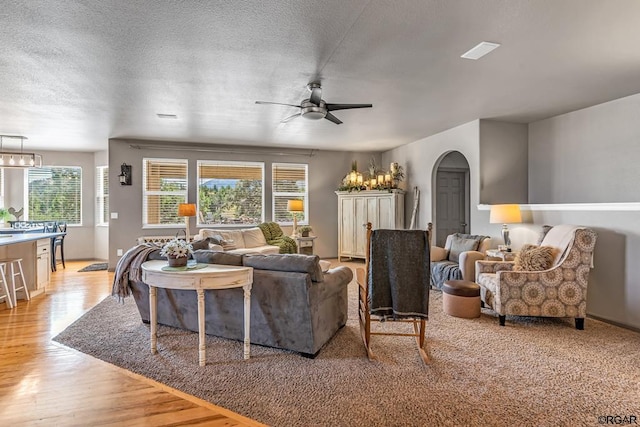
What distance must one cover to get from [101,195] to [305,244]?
508 cm

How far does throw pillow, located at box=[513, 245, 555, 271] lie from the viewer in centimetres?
377

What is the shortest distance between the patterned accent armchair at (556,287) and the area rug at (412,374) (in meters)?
0.19

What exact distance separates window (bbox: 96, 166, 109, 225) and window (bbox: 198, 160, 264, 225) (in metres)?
2.72

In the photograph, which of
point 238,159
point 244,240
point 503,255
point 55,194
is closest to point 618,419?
point 503,255

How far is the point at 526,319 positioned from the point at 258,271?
9.81 feet

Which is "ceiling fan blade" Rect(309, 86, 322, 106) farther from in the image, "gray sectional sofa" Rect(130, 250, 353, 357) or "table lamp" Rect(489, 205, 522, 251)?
"table lamp" Rect(489, 205, 522, 251)

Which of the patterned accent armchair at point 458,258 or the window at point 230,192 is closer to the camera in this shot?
the patterned accent armchair at point 458,258

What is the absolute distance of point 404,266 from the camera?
279 cm

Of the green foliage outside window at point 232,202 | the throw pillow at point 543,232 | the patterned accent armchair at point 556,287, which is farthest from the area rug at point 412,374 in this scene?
the green foliage outside window at point 232,202

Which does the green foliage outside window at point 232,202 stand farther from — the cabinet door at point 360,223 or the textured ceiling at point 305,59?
the textured ceiling at point 305,59

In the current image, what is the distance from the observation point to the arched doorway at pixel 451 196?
7324mm

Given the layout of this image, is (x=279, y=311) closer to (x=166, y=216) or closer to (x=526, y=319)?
(x=526, y=319)

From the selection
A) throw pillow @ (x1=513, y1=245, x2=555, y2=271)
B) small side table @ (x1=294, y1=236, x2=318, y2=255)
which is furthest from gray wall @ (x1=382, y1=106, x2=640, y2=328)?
small side table @ (x1=294, y1=236, x2=318, y2=255)

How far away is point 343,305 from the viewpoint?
3535mm
